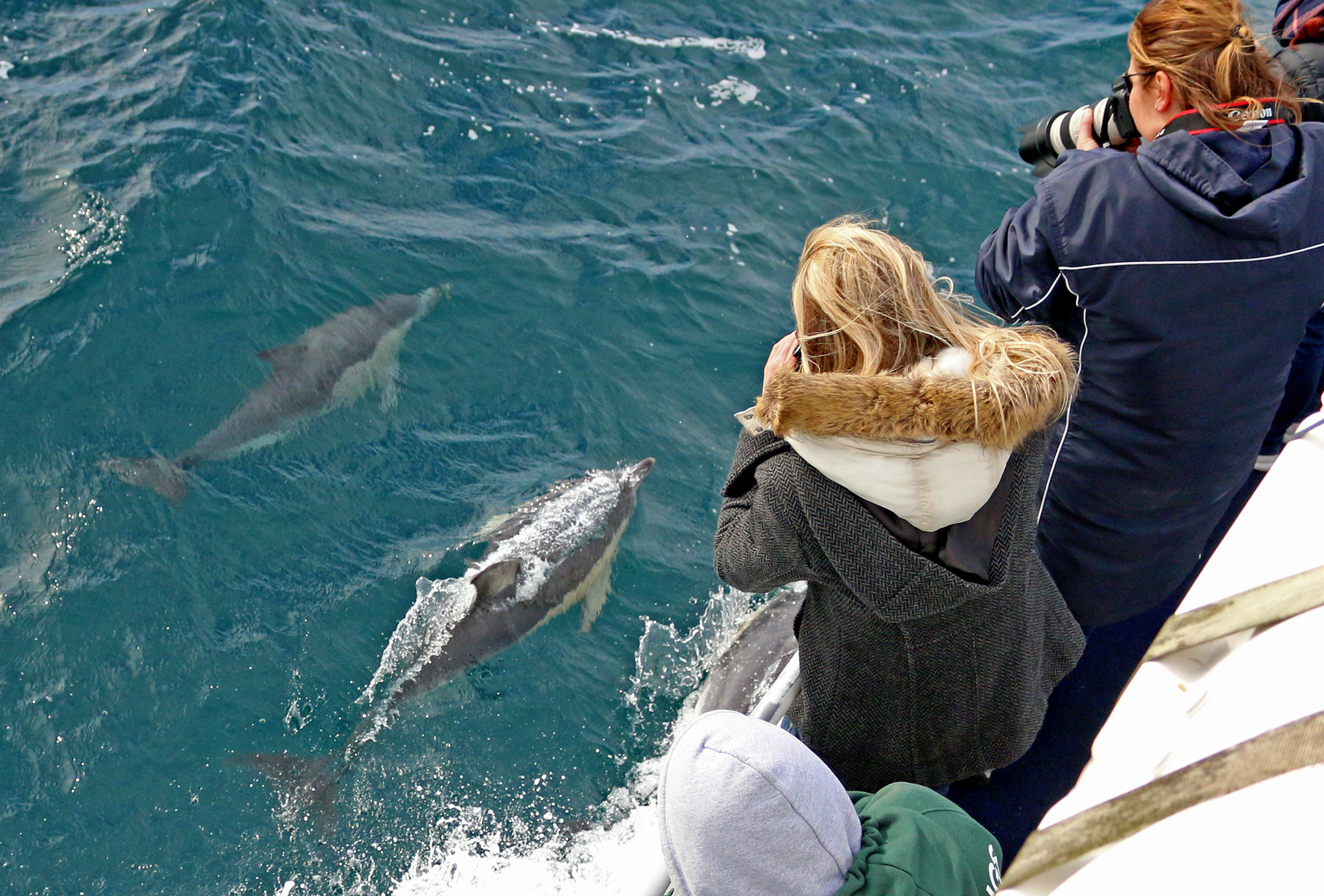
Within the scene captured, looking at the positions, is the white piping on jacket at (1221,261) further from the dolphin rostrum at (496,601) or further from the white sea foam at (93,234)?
the white sea foam at (93,234)

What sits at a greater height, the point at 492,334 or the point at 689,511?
the point at 492,334

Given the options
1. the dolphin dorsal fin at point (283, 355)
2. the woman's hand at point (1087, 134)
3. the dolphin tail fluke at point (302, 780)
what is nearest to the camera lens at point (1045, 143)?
the woman's hand at point (1087, 134)

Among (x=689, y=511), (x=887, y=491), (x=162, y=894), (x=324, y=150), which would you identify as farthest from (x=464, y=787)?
(x=324, y=150)

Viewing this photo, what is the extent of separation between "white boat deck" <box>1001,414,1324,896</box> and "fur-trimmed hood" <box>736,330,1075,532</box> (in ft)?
1.57

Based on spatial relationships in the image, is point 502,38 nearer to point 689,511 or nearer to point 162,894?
point 689,511

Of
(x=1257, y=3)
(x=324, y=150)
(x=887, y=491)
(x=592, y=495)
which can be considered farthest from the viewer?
(x=1257, y=3)

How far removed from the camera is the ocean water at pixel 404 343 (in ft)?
15.8

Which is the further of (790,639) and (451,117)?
(451,117)

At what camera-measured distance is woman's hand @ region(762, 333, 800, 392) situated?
2.37 meters

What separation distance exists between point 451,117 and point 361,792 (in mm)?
6160

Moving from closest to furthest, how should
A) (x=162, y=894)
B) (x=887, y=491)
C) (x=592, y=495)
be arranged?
(x=887, y=491)
(x=162, y=894)
(x=592, y=495)

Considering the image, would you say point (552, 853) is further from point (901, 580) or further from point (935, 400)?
point (935, 400)

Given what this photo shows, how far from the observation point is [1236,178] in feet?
8.45

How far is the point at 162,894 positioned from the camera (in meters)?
4.42
